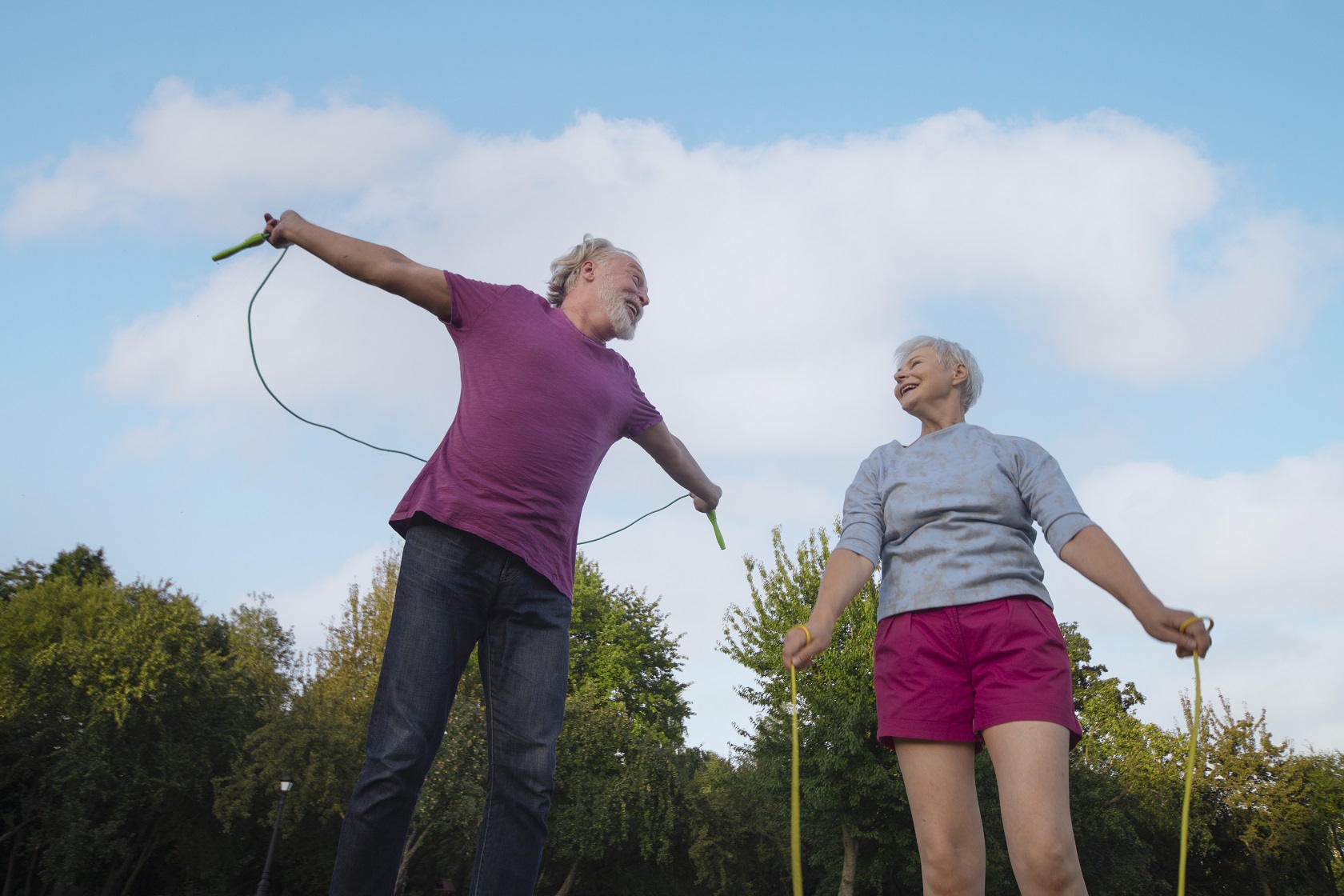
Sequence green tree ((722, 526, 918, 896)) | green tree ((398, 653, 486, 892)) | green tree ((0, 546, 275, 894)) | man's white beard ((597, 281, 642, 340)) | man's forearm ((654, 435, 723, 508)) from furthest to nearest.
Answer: green tree ((0, 546, 275, 894)), green tree ((398, 653, 486, 892)), green tree ((722, 526, 918, 896)), man's forearm ((654, 435, 723, 508)), man's white beard ((597, 281, 642, 340))

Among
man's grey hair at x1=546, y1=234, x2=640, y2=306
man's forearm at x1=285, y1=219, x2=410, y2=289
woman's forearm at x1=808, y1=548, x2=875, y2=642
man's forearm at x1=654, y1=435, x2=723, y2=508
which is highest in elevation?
man's grey hair at x1=546, y1=234, x2=640, y2=306

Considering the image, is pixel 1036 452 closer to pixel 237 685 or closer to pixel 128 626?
pixel 128 626

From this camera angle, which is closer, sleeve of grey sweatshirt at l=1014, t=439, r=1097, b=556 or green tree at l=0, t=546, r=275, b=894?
sleeve of grey sweatshirt at l=1014, t=439, r=1097, b=556

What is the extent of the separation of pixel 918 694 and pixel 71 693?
95.4 feet

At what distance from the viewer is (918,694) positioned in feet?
9.95

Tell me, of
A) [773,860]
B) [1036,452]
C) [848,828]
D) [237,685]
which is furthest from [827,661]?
[237,685]

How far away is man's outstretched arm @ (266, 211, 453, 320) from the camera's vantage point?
118 inches

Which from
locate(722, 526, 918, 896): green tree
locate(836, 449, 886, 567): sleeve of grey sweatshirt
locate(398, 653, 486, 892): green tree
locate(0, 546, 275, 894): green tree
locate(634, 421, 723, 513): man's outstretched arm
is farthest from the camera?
locate(0, 546, 275, 894): green tree

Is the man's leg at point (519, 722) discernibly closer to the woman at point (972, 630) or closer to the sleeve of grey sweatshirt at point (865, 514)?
the woman at point (972, 630)

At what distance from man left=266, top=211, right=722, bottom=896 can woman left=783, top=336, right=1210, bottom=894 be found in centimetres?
82

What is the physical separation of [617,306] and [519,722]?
1528mm

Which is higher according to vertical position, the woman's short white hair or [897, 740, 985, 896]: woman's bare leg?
the woman's short white hair

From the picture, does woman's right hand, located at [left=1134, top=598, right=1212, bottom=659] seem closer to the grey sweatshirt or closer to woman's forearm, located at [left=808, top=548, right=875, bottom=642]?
the grey sweatshirt

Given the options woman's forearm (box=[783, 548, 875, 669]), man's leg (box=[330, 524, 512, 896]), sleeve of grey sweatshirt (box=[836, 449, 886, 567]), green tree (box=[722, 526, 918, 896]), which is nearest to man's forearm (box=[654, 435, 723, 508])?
sleeve of grey sweatshirt (box=[836, 449, 886, 567])
